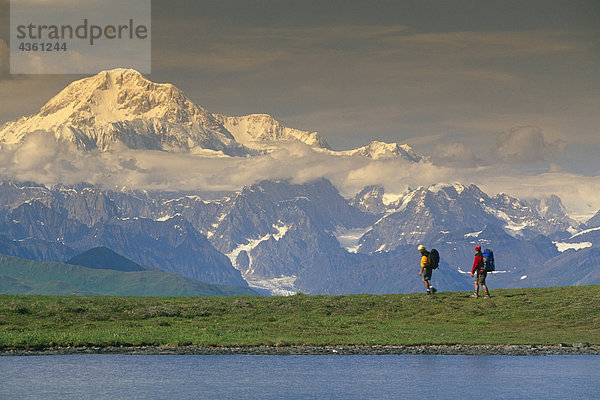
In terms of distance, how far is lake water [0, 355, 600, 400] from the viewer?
1807 inches

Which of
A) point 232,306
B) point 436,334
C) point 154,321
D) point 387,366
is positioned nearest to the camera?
point 387,366

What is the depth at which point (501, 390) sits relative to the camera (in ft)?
154

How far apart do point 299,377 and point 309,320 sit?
84.8 feet

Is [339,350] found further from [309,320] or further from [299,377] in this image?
[309,320]

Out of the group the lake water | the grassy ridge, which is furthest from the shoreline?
the lake water

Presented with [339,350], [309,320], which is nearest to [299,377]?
[339,350]

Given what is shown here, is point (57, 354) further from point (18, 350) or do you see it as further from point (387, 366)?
point (387, 366)

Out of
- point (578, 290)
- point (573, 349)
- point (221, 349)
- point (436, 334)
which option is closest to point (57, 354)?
point (221, 349)

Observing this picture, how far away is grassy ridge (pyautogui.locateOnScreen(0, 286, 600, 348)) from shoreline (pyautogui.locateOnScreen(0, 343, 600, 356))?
3.64ft

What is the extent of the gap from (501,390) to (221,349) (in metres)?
23.5

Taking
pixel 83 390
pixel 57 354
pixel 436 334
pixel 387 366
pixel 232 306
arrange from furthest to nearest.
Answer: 1. pixel 232 306
2. pixel 436 334
3. pixel 57 354
4. pixel 387 366
5. pixel 83 390

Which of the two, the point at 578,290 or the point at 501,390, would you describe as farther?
the point at 578,290

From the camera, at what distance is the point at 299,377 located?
50.8 meters

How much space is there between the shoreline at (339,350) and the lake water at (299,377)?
2.08 meters
